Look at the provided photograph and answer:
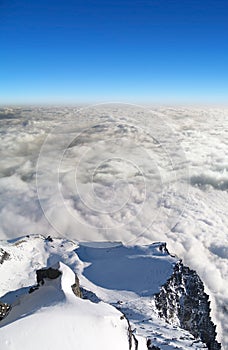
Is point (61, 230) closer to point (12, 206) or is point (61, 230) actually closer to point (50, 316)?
point (12, 206)

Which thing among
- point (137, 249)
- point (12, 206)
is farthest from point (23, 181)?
point (137, 249)

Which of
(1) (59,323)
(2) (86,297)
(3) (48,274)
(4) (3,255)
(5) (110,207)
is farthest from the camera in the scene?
(5) (110,207)

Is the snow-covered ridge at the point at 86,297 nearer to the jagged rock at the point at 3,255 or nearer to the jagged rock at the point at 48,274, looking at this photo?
the jagged rock at the point at 48,274

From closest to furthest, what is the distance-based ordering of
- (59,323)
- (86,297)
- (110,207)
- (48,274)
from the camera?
(59,323) → (48,274) → (86,297) → (110,207)

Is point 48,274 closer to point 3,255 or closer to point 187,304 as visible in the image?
point 3,255

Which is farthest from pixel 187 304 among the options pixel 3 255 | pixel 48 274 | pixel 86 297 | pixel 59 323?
pixel 59 323

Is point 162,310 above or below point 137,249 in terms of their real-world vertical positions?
below

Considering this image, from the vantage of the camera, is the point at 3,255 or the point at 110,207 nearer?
the point at 3,255

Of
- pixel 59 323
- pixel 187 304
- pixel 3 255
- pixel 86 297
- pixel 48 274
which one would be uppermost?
pixel 59 323
